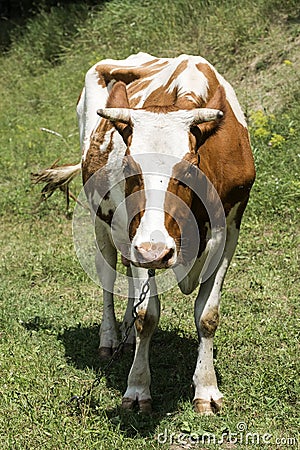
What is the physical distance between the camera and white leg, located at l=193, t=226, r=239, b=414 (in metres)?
5.00

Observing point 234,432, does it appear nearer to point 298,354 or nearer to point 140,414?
point 140,414

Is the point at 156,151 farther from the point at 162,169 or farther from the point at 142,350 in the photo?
the point at 142,350

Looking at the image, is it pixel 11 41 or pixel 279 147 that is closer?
pixel 279 147

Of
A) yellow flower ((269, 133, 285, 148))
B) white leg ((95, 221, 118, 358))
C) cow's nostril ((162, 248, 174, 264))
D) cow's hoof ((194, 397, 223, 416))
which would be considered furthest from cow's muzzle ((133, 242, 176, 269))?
yellow flower ((269, 133, 285, 148))

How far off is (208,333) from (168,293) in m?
2.01

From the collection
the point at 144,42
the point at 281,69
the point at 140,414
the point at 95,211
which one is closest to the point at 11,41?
the point at 144,42

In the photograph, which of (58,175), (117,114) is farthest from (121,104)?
(58,175)

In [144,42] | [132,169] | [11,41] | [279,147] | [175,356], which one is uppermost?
[132,169]

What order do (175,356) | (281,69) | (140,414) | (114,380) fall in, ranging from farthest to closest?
(281,69) < (175,356) < (114,380) < (140,414)

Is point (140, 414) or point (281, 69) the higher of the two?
point (140, 414)

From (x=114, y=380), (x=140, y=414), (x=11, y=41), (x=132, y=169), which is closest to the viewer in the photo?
(x=132, y=169)

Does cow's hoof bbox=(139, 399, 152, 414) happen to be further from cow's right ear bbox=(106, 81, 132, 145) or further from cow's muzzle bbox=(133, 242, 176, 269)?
cow's right ear bbox=(106, 81, 132, 145)

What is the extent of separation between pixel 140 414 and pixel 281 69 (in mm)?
7774

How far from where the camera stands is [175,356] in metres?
5.88
